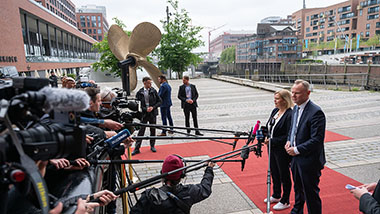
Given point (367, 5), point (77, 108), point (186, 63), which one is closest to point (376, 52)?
point (367, 5)

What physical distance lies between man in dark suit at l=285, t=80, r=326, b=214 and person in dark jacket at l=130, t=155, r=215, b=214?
166 cm

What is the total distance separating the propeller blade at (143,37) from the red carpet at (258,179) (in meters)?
2.80

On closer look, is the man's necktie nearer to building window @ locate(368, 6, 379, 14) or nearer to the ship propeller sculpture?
the ship propeller sculpture

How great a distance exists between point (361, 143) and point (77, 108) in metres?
7.87

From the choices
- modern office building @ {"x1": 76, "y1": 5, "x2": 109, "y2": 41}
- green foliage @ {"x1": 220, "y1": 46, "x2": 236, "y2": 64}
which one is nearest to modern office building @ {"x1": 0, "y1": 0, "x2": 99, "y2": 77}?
modern office building @ {"x1": 76, "y1": 5, "x2": 109, "y2": 41}

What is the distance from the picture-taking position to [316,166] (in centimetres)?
329

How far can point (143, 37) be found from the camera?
22.1ft

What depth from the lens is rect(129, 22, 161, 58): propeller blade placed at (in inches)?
263

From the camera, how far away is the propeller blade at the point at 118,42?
7152mm

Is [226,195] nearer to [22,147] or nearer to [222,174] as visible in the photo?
[222,174]

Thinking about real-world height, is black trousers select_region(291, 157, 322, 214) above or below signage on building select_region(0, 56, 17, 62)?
below

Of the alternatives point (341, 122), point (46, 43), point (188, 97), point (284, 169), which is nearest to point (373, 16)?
point (341, 122)

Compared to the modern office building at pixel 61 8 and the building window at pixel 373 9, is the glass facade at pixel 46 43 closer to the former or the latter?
the modern office building at pixel 61 8

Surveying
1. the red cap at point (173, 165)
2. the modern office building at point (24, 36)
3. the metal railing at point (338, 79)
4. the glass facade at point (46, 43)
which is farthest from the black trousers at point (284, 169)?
the glass facade at point (46, 43)
